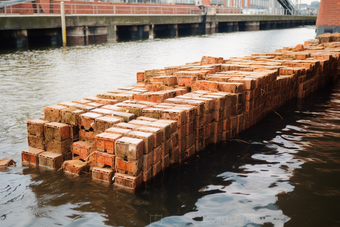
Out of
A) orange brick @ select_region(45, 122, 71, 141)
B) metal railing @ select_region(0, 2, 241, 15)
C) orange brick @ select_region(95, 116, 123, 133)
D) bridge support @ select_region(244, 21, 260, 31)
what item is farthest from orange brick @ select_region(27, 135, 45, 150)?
bridge support @ select_region(244, 21, 260, 31)

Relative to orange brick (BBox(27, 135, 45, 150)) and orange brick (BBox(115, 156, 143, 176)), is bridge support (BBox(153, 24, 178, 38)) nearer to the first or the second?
orange brick (BBox(27, 135, 45, 150))

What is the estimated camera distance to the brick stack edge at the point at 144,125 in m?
5.28

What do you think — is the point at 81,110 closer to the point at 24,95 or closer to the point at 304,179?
the point at 304,179

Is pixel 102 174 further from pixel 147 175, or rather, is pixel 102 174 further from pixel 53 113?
pixel 53 113

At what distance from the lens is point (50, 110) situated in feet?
21.0

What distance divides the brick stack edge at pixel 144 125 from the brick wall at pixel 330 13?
2516 cm

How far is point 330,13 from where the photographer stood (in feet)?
100

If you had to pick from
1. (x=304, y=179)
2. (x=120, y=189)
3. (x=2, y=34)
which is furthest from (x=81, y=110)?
(x=2, y=34)

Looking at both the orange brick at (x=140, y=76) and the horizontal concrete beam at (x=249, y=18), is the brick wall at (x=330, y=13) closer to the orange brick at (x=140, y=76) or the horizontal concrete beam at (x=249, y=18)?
the horizontal concrete beam at (x=249, y=18)

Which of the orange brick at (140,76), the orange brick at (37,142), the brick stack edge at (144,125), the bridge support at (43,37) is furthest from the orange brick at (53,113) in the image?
the bridge support at (43,37)

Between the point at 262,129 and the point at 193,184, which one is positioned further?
the point at 262,129

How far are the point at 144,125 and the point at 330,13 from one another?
30.1 m

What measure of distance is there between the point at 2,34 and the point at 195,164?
27354 millimetres

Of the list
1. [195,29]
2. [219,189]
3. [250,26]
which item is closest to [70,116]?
[219,189]
